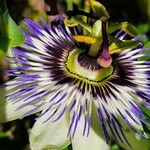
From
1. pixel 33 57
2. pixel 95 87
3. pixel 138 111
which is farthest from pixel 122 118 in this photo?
pixel 33 57

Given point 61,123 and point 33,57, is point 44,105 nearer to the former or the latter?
point 61,123

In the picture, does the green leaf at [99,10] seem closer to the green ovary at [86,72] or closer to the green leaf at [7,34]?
the green ovary at [86,72]

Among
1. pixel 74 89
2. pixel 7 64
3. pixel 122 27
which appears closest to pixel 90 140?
pixel 74 89

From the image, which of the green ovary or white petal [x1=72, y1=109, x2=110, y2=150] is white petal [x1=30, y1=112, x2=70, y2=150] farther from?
the green ovary

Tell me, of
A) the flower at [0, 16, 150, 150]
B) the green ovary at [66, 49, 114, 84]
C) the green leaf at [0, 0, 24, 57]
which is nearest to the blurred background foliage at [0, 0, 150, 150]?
the flower at [0, 16, 150, 150]

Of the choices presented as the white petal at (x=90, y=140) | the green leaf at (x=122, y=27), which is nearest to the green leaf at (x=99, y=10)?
the green leaf at (x=122, y=27)
